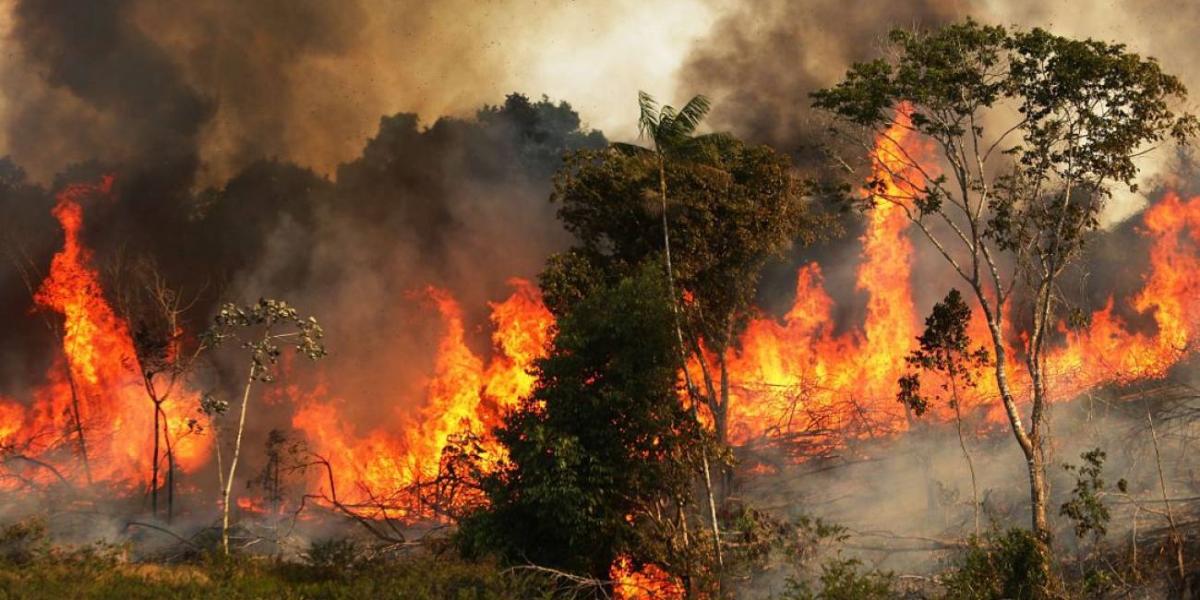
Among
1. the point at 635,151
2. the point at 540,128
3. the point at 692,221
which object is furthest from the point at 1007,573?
the point at 540,128

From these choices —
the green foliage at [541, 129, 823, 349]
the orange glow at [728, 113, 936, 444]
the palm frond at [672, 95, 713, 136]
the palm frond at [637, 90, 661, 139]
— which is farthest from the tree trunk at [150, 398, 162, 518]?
the palm frond at [672, 95, 713, 136]

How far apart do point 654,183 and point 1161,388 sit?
16.2 metres

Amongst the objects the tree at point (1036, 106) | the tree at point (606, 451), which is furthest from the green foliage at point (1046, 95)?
the tree at point (606, 451)

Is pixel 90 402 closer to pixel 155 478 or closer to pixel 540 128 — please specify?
pixel 155 478

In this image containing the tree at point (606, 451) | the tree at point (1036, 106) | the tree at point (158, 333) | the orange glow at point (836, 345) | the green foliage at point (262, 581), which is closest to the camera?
the green foliage at point (262, 581)

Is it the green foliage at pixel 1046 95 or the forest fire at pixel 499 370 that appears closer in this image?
the green foliage at pixel 1046 95

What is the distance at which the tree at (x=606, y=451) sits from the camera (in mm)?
18734

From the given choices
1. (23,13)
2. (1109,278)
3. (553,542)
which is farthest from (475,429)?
(23,13)

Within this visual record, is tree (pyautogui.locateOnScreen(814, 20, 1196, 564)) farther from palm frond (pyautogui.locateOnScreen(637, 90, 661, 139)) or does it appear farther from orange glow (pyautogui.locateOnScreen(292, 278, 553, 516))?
orange glow (pyautogui.locateOnScreen(292, 278, 553, 516))

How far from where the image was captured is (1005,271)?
35.6m

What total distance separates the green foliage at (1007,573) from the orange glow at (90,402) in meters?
28.9

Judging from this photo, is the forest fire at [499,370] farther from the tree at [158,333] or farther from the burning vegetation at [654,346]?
the tree at [158,333]

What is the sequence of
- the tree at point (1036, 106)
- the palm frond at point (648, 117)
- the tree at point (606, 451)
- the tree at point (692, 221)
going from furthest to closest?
1. the tree at point (692, 221)
2. the palm frond at point (648, 117)
3. the tree at point (1036, 106)
4. the tree at point (606, 451)

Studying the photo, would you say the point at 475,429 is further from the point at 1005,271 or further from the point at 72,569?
the point at 1005,271
